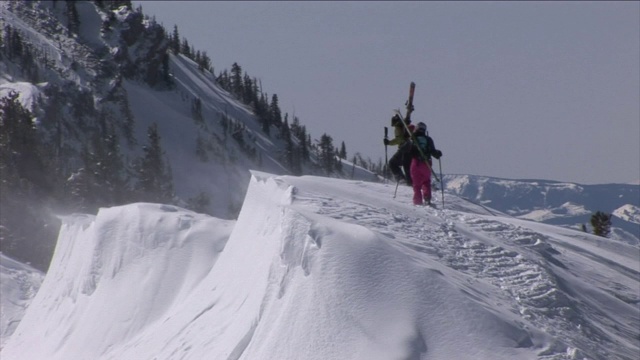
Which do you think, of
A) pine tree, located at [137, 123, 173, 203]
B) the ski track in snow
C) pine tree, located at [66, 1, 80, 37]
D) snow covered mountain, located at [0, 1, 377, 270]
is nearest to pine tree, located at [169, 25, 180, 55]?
snow covered mountain, located at [0, 1, 377, 270]

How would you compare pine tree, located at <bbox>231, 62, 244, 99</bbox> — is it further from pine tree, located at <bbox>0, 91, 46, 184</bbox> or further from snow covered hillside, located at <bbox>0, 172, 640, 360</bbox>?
snow covered hillside, located at <bbox>0, 172, 640, 360</bbox>

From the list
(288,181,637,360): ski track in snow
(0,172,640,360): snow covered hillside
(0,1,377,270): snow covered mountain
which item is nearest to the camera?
(0,172,640,360): snow covered hillside

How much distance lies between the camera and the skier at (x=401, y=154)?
1988cm

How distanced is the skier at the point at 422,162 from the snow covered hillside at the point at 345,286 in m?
0.66

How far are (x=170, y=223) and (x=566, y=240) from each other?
27.5ft

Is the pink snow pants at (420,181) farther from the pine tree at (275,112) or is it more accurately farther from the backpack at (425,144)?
the pine tree at (275,112)

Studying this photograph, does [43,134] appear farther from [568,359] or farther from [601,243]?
[568,359]

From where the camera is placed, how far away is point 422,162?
62.3 ft

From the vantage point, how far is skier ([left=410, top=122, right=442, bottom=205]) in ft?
60.3

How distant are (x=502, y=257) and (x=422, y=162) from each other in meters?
5.41

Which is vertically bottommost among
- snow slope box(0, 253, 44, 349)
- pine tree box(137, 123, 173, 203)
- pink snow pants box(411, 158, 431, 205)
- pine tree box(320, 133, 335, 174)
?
snow slope box(0, 253, 44, 349)

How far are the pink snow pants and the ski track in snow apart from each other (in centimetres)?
131

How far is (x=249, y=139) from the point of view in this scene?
153125 mm

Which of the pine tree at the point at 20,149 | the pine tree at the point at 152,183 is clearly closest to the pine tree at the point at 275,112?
the pine tree at the point at 152,183
